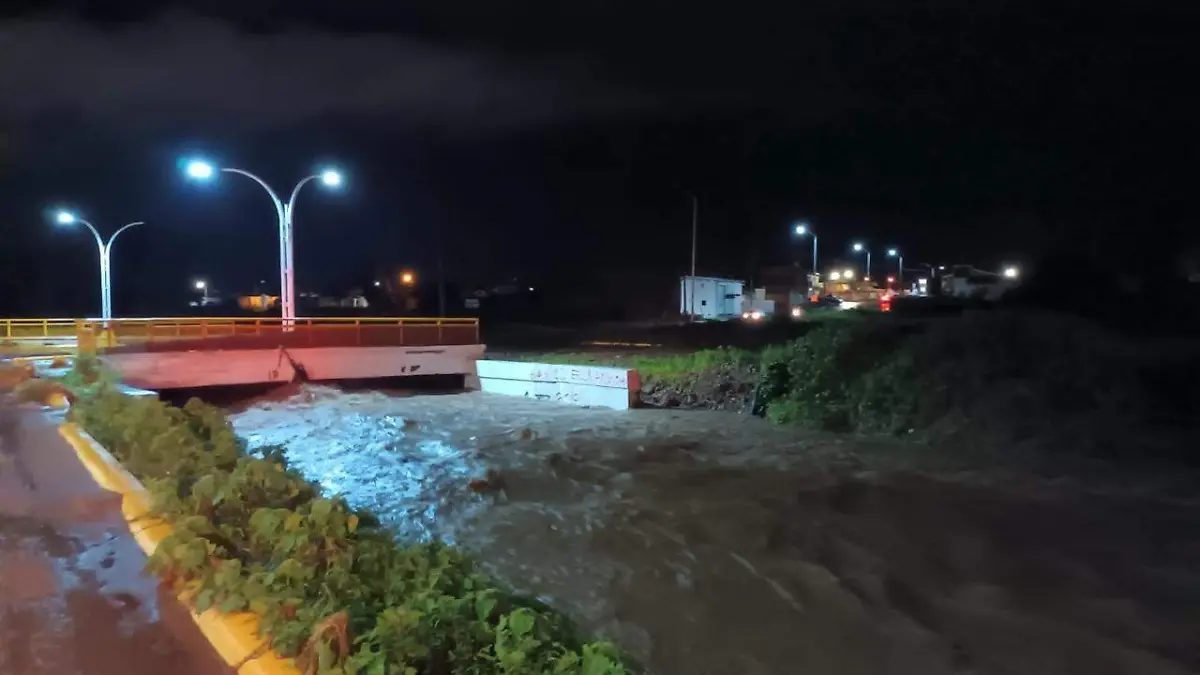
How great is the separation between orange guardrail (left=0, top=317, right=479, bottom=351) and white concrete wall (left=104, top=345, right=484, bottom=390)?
16.3 inches

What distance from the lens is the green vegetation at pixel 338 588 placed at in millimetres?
4383

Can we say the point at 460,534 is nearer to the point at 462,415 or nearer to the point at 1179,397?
the point at 462,415

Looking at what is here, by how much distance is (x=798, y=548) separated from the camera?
41.1ft

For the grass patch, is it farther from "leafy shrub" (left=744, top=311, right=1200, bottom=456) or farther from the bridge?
the bridge

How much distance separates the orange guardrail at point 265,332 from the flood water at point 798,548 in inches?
359

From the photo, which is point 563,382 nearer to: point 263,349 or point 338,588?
point 263,349

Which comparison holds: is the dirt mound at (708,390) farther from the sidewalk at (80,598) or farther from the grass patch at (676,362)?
the sidewalk at (80,598)

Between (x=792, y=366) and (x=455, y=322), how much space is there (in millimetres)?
15819

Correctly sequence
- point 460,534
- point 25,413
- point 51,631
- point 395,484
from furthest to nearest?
point 395,484 → point 25,413 → point 460,534 → point 51,631

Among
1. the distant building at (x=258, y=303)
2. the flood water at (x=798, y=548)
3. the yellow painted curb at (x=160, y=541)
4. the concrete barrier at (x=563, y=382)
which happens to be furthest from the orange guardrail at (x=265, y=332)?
the distant building at (x=258, y=303)

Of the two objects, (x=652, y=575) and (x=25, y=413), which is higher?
(x=25, y=413)

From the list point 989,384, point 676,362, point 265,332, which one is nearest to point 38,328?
point 265,332

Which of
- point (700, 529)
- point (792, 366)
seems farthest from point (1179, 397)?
point (700, 529)

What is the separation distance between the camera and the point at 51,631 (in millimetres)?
5754
